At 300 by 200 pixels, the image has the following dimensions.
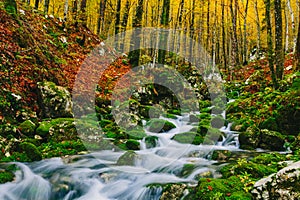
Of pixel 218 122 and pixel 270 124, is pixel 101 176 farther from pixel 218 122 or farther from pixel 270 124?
pixel 218 122

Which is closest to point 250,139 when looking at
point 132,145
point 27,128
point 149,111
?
point 132,145

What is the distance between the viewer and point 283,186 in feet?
13.8

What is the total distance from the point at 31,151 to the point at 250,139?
7.11 m

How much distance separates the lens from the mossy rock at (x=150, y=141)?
31.9ft

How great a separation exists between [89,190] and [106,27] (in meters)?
26.4

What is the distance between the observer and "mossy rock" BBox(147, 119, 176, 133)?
11156 mm

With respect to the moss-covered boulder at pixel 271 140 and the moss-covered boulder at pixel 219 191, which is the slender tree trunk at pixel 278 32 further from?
the moss-covered boulder at pixel 219 191

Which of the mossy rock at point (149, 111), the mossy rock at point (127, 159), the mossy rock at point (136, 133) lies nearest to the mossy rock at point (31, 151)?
the mossy rock at point (127, 159)

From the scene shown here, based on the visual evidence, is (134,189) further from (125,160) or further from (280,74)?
(280,74)

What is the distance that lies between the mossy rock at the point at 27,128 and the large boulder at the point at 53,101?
1082mm

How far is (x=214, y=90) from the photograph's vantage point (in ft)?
63.1

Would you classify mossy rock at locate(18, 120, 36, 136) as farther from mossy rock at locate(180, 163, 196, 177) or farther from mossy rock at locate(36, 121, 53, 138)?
mossy rock at locate(180, 163, 196, 177)

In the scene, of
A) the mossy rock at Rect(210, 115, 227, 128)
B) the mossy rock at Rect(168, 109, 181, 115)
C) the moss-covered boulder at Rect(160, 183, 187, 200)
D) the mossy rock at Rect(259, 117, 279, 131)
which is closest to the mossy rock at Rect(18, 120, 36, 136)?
the moss-covered boulder at Rect(160, 183, 187, 200)

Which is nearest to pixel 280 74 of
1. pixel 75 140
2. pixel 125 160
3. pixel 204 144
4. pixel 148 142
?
pixel 204 144
